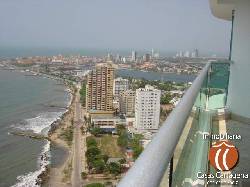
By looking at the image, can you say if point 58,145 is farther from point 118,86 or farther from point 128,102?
point 118,86

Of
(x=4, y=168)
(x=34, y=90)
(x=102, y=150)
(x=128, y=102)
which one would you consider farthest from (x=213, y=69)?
(x=34, y=90)

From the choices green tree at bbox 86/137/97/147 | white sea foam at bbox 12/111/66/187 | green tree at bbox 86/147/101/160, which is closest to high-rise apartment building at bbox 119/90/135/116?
white sea foam at bbox 12/111/66/187

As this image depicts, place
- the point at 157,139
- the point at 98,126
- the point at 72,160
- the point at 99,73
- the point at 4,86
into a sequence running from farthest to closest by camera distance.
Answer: the point at 4,86, the point at 99,73, the point at 98,126, the point at 72,160, the point at 157,139

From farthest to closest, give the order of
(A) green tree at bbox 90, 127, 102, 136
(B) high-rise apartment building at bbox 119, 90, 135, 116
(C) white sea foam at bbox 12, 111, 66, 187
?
(B) high-rise apartment building at bbox 119, 90, 135, 116
(A) green tree at bbox 90, 127, 102, 136
(C) white sea foam at bbox 12, 111, 66, 187

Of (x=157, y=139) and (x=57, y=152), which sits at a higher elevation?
(x=157, y=139)

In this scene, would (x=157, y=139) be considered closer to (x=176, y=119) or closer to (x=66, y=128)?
(x=176, y=119)

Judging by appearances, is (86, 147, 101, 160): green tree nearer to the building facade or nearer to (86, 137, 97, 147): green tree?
(86, 137, 97, 147): green tree

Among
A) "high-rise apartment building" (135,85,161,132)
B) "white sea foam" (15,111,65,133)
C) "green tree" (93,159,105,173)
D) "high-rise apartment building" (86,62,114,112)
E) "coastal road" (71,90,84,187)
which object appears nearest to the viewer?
"coastal road" (71,90,84,187)
